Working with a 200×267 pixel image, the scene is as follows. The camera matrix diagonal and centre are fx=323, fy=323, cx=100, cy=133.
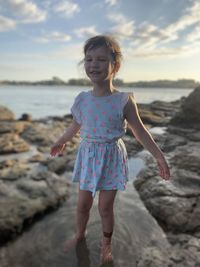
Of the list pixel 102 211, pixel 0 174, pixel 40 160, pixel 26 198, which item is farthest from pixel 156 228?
pixel 40 160

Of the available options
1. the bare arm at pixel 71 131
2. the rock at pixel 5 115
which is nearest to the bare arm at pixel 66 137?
the bare arm at pixel 71 131

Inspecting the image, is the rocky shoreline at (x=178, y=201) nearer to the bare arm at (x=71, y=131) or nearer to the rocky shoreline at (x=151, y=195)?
the rocky shoreline at (x=151, y=195)

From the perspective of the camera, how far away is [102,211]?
303cm

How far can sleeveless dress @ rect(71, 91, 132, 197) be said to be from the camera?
292 cm

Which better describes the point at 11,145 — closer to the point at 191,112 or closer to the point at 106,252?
the point at 191,112

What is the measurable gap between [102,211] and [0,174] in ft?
7.86

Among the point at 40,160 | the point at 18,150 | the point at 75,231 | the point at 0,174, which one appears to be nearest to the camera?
the point at 75,231

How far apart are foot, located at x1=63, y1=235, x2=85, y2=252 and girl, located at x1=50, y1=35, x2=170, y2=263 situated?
34 centimetres

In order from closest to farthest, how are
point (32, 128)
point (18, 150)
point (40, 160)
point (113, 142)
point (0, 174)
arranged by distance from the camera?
point (113, 142) → point (0, 174) → point (40, 160) → point (18, 150) → point (32, 128)

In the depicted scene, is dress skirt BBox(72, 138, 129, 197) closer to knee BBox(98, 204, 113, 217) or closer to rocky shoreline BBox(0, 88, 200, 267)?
knee BBox(98, 204, 113, 217)

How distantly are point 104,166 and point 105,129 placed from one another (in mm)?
→ 338

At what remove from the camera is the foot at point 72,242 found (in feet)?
10.5

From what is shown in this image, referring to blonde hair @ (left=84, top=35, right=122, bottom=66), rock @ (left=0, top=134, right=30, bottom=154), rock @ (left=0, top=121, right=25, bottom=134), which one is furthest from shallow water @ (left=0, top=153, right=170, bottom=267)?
rock @ (left=0, top=121, right=25, bottom=134)

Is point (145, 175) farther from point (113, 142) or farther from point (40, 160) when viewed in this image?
point (40, 160)
